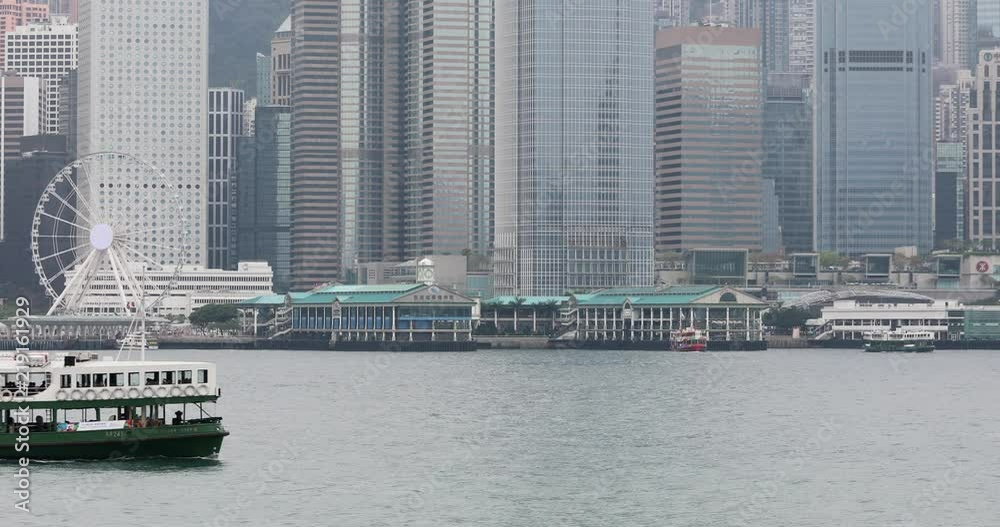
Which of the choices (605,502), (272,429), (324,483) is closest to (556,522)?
(605,502)

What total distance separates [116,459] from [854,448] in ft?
147

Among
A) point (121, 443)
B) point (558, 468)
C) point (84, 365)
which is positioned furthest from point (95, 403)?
point (558, 468)

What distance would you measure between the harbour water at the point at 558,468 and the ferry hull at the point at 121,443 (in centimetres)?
72

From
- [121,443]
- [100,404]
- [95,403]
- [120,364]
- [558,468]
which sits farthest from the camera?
[558,468]

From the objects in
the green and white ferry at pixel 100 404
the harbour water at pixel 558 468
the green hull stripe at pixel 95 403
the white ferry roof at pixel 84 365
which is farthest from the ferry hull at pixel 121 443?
the white ferry roof at pixel 84 365

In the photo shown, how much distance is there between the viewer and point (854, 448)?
116 meters

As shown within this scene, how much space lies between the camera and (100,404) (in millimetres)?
97000

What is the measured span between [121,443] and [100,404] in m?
2.58

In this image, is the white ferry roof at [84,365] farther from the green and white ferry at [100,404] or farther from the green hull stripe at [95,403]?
the green hull stripe at [95,403]

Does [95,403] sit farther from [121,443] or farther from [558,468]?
[558,468]

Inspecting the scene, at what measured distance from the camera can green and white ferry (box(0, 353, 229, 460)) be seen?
317 feet

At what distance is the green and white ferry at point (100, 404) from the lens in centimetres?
9656

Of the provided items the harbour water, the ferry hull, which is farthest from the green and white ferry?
the harbour water

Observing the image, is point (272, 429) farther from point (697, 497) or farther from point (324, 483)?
point (697, 497)
